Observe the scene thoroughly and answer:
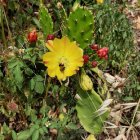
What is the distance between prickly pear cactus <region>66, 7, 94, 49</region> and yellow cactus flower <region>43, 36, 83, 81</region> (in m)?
0.24

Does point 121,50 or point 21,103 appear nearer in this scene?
point 21,103

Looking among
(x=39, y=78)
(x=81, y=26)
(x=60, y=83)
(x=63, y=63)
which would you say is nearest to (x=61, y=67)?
(x=63, y=63)

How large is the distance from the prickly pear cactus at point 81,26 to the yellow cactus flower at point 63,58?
24 centimetres

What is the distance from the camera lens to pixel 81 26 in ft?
7.98

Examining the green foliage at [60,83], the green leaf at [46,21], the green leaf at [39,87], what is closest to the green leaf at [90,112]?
the green foliage at [60,83]

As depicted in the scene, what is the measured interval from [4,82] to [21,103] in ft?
0.58

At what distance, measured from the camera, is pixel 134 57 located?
297 cm

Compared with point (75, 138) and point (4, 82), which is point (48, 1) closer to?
point (4, 82)

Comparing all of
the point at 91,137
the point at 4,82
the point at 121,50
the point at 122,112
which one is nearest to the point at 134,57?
the point at 121,50

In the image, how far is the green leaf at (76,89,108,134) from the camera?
2.50 meters

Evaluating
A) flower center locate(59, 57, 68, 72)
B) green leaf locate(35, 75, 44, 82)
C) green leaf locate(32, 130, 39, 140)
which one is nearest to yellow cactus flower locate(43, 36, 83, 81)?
flower center locate(59, 57, 68, 72)

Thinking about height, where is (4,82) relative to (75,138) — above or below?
above

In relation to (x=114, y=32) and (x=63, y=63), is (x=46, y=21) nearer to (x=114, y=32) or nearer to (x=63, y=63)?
(x=63, y=63)

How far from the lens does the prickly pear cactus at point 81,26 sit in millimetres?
2377
